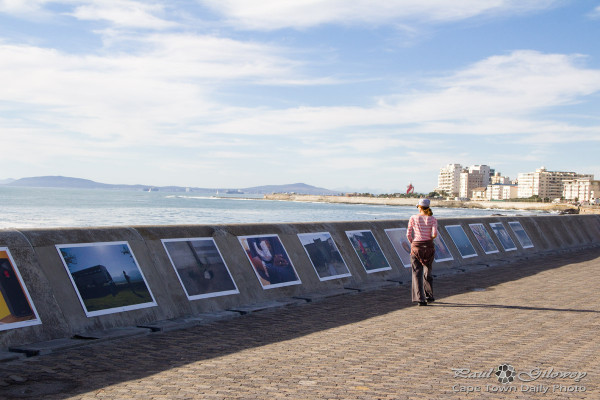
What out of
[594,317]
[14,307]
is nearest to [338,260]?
[594,317]

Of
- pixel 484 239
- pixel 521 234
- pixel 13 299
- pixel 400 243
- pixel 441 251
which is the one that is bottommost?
pixel 521 234

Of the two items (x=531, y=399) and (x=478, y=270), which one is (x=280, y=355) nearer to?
(x=531, y=399)

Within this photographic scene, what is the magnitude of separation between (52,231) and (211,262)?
8.93 ft

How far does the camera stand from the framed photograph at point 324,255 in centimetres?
1272

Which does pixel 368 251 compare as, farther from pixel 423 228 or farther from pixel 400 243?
pixel 423 228

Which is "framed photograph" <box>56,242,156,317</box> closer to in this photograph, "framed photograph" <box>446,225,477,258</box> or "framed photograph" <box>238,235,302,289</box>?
"framed photograph" <box>238,235,302,289</box>

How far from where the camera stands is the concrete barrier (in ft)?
25.7

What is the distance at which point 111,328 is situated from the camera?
8.38 meters

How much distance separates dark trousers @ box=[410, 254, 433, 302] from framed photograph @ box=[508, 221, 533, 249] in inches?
462

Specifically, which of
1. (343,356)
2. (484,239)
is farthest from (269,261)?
(484,239)

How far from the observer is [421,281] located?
11328 mm

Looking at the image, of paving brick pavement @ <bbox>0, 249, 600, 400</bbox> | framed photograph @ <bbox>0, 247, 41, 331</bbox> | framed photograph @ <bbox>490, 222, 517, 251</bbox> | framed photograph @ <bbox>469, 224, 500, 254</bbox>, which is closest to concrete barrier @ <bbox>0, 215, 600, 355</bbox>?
framed photograph @ <bbox>0, 247, 41, 331</bbox>

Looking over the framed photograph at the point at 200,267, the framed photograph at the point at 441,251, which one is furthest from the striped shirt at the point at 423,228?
the framed photograph at the point at 441,251

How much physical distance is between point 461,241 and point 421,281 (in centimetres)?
774
